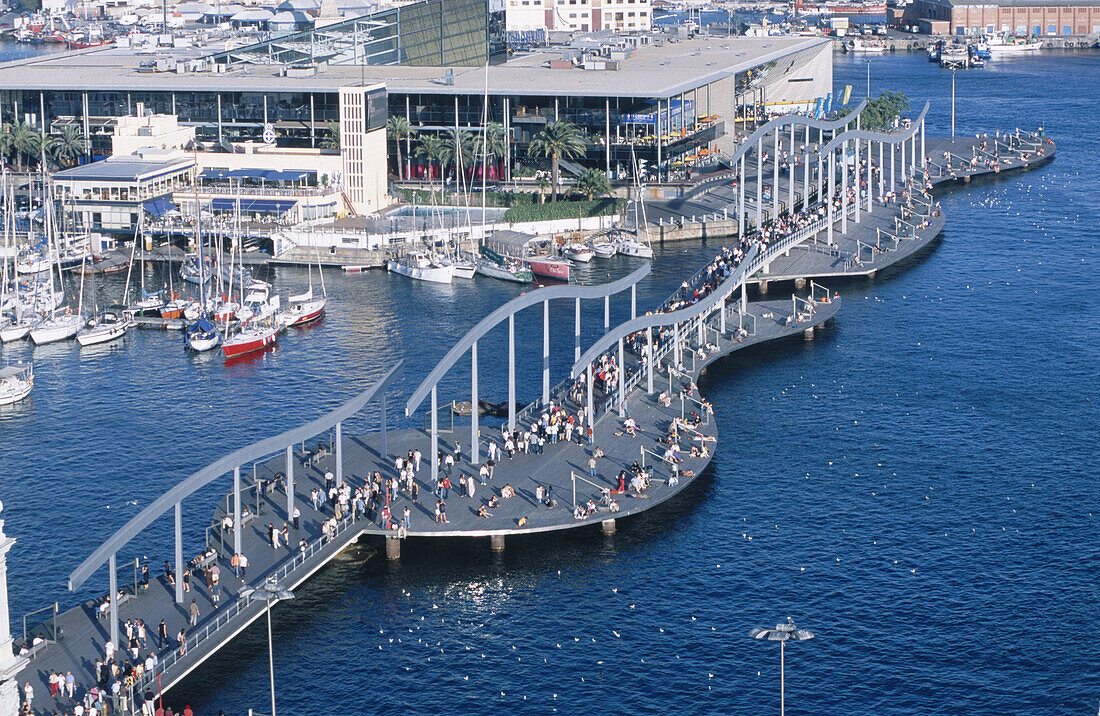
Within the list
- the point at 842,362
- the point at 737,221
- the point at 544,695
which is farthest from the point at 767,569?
the point at 737,221

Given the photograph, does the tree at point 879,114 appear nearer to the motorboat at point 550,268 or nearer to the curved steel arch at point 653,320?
the motorboat at point 550,268

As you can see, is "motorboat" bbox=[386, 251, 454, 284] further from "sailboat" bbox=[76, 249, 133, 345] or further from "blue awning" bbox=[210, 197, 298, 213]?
"sailboat" bbox=[76, 249, 133, 345]

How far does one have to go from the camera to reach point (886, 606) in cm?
7638

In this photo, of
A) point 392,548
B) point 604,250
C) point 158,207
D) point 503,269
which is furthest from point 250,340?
point 392,548

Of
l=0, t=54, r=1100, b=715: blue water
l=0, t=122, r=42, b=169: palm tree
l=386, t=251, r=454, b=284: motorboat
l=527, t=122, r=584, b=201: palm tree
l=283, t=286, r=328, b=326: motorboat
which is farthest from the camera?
l=0, t=122, r=42, b=169: palm tree

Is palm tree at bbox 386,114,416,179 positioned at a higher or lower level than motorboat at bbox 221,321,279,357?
higher

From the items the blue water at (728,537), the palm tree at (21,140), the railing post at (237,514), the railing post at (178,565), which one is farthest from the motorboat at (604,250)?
the railing post at (178,565)

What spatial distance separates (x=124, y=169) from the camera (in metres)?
154

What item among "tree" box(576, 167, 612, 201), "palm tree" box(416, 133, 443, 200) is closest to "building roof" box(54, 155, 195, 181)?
"palm tree" box(416, 133, 443, 200)

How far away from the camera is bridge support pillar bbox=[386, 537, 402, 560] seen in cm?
8119

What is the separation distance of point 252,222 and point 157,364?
34.5 meters

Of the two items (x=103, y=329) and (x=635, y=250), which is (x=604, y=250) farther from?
(x=103, y=329)

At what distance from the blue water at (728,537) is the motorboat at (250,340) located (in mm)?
2140

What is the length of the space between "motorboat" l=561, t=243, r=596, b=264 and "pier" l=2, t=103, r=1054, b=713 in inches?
833
